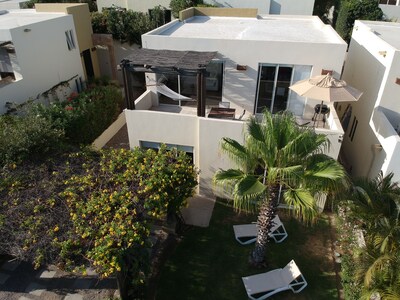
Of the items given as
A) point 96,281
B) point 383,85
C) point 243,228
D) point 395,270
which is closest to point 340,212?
point 243,228

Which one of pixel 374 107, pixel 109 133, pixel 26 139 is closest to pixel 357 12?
pixel 374 107

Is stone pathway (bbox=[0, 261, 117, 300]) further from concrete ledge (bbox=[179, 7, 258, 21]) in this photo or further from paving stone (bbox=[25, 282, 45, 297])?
concrete ledge (bbox=[179, 7, 258, 21])

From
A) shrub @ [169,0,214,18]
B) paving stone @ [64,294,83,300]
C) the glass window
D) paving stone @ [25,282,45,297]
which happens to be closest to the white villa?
shrub @ [169,0,214,18]

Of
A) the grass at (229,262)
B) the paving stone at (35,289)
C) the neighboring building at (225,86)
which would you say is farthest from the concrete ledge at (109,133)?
the grass at (229,262)

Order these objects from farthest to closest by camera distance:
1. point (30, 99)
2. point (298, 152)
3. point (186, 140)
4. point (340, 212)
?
point (30, 99), point (186, 140), point (340, 212), point (298, 152)

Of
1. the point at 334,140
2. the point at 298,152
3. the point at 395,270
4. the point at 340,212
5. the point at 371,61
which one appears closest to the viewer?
the point at 395,270

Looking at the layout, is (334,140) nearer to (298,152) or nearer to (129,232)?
(298,152)

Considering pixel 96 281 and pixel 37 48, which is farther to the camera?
pixel 37 48

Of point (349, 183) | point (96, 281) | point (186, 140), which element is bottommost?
point (96, 281)

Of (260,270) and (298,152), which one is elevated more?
(298,152)
